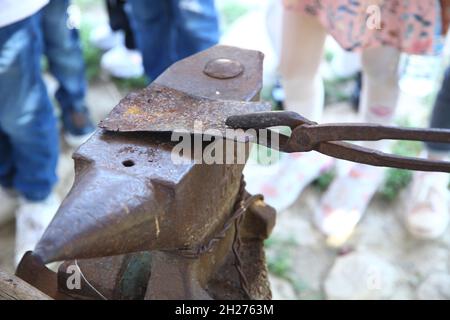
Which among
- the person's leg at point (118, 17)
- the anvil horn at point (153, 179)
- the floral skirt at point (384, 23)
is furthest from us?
the person's leg at point (118, 17)

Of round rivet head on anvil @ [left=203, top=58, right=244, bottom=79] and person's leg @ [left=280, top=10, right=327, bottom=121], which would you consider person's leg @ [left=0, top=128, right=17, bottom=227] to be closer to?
person's leg @ [left=280, top=10, right=327, bottom=121]

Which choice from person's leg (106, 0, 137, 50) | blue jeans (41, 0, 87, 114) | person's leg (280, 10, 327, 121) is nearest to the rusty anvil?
person's leg (280, 10, 327, 121)

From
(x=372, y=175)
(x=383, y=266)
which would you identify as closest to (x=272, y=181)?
(x=372, y=175)

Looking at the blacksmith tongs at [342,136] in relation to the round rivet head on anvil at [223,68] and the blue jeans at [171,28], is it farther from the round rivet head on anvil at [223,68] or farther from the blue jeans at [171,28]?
the blue jeans at [171,28]

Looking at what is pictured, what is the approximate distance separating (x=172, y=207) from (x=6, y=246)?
1.47m

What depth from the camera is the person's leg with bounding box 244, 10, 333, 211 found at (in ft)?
5.81

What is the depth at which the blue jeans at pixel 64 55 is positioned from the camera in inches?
78.1

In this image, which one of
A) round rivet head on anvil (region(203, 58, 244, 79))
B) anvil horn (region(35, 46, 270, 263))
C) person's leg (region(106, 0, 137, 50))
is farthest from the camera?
person's leg (region(106, 0, 137, 50))

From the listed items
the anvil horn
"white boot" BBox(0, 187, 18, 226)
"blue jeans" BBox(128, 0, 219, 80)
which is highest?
the anvil horn

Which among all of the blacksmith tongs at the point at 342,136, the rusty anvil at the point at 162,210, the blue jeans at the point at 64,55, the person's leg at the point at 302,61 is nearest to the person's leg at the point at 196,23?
the person's leg at the point at 302,61

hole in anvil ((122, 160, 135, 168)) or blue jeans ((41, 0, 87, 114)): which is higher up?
hole in anvil ((122, 160, 135, 168))

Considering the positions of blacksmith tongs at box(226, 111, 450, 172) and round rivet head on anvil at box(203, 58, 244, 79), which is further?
round rivet head on anvil at box(203, 58, 244, 79)

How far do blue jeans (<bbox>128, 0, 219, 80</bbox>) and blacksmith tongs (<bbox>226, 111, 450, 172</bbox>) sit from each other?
1258mm

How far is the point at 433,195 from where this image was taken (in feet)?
6.62
